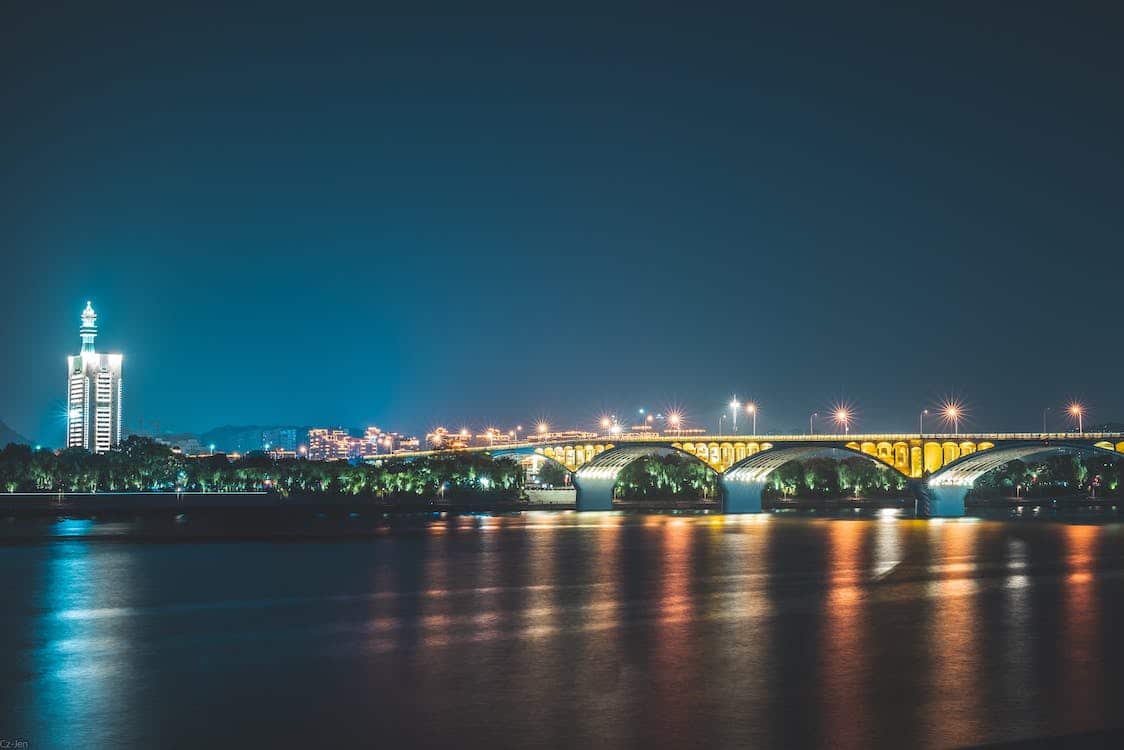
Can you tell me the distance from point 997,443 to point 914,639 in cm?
8229

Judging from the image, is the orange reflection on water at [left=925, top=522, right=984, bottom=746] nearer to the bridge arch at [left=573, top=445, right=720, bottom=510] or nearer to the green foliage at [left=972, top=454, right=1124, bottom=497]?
the bridge arch at [left=573, top=445, right=720, bottom=510]

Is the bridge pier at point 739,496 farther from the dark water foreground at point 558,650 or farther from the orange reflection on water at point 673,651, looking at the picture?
the orange reflection on water at point 673,651

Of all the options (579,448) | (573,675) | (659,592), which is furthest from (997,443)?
(573,675)

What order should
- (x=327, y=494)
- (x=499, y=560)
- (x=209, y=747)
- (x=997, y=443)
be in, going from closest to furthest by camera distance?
(x=209, y=747) < (x=499, y=560) < (x=997, y=443) < (x=327, y=494)

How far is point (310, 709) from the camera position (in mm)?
20750

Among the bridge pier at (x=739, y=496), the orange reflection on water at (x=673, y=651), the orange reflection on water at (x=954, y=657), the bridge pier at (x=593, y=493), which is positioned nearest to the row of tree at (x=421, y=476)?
the bridge pier at (x=593, y=493)

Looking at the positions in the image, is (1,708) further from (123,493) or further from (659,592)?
(123,493)

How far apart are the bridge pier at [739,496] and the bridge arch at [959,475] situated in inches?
780

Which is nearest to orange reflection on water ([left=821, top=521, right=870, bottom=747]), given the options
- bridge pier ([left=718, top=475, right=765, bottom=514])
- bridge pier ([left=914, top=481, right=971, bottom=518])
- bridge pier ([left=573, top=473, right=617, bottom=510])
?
bridge pier ([left=914, top=481, right=971, bottom=518])

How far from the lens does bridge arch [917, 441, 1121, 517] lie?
4119 inches

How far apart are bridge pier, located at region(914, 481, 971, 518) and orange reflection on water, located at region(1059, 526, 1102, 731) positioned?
2243 inches

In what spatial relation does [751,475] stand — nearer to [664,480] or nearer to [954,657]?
[664,480]

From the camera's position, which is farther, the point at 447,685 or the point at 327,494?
the point at 327,494

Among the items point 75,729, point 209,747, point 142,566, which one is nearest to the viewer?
point 209,747
